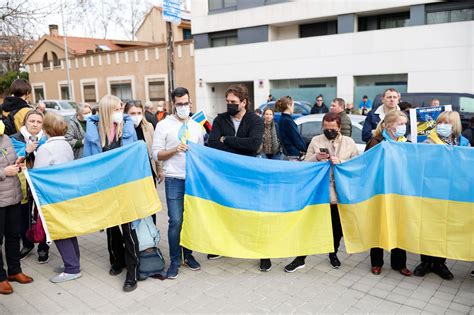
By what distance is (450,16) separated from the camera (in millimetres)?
19094

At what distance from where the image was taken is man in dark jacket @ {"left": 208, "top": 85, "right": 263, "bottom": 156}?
455 centimetres

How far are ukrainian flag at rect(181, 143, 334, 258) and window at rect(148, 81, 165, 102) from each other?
27647mm

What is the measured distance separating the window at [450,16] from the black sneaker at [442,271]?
1817 centimetres

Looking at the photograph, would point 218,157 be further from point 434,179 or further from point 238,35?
point 238,35

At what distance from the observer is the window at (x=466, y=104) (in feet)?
36.4

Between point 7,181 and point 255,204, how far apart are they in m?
2.63

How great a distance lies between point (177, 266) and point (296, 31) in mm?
22475

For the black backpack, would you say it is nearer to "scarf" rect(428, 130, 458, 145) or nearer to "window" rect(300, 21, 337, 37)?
"scarf" rect(428, 130, 458, 145)

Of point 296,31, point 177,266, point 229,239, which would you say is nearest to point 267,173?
point 229,239

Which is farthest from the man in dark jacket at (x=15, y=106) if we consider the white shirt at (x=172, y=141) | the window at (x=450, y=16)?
the window at (x=450, y=16)

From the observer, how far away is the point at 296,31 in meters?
24.8

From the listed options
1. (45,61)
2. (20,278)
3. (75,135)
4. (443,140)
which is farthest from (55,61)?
(443,140)

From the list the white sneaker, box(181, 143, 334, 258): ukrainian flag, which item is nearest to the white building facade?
box(181, 143, 334, 258): ukrainian flag

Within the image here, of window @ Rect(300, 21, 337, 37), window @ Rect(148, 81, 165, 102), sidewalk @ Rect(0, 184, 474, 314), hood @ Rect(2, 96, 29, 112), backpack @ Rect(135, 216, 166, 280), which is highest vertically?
window @ Rect(300, 21, 337, 37)
